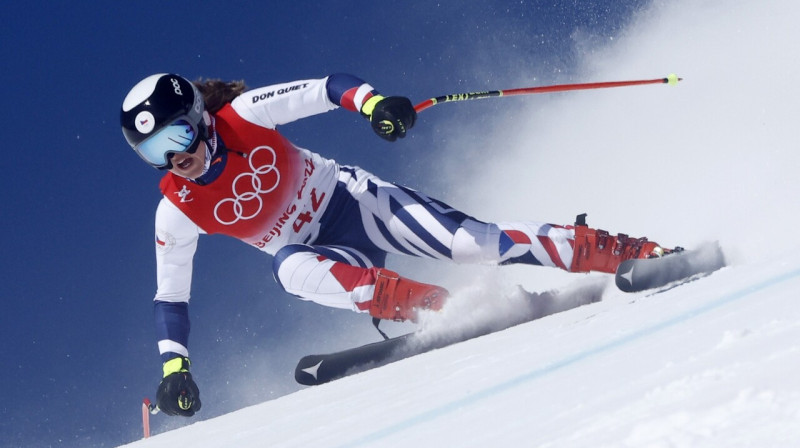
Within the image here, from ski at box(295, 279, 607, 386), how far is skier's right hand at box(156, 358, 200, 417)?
40 centimetres

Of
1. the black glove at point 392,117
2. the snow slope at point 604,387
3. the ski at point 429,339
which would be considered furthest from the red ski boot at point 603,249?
the black glove at point 392,117

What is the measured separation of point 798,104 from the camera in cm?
524

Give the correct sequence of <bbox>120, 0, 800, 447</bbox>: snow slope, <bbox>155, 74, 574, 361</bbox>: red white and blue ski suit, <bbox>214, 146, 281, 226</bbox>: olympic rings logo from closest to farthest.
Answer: <bbox>120, 0, 800, 447</bbox>: snow slope, <bbox>155, 74, 574, 361</bbox>: red white and blue ski suit, <bbox>214, 146, 281, 226</bbox>: olympic rings logo

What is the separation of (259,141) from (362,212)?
1.63 feet

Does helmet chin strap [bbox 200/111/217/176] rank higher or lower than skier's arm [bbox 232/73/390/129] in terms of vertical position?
lower

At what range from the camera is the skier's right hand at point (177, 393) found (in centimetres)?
324

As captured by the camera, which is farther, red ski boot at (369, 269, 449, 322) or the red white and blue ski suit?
the red white and blue ski suit

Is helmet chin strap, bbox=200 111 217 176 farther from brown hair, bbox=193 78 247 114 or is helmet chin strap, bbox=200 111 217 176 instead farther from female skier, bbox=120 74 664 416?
brown hair, bbox=193 78 247 114

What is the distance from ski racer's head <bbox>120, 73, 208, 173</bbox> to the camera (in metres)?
3.05

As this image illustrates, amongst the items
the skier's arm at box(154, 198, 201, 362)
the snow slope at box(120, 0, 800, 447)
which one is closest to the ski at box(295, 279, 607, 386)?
the snow slope at box(120, 0, 800, 447)

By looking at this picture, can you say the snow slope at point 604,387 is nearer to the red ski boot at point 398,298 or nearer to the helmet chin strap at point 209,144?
the red ski boot at point 398,298

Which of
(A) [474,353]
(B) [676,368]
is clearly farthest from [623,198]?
(B) [676,368]

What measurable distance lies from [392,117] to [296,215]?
68 centimetres

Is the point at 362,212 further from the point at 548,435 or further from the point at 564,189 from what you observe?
the point at 564,189
